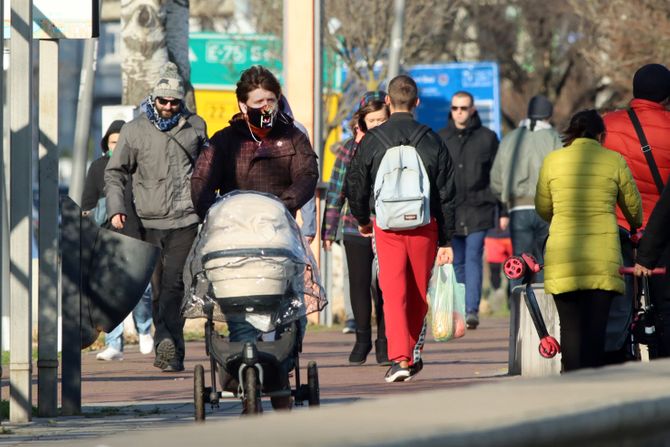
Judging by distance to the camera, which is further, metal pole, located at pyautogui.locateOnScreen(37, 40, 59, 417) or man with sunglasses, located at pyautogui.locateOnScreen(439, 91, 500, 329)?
man with sunglasses, located at pyautogui.locateOnScreen(439, 91, 500, 329)

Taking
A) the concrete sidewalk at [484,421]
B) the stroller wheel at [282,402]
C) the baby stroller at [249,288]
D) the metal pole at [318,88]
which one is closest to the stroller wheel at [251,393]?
the baby stroller at [249,288]

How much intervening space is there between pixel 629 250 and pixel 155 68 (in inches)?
329

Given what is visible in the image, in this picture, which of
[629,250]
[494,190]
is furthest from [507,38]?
[629,250]

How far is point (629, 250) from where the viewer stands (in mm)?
9547

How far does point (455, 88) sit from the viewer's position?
34.0m

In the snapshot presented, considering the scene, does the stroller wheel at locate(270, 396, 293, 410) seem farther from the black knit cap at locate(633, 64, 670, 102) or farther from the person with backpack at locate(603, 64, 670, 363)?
the black knit cap at locate(633, 64, 670, 102)

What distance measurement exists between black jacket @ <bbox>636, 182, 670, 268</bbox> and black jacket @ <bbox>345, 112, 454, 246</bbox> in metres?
2.61

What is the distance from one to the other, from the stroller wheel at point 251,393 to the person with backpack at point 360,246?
17.8ft

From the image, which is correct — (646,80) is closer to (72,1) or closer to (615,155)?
(615,155)

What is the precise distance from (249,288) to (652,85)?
9.69 feet

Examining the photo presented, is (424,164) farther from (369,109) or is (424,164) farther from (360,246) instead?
(360,246)

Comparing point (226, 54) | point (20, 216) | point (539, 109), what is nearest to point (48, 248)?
point (20, 216)

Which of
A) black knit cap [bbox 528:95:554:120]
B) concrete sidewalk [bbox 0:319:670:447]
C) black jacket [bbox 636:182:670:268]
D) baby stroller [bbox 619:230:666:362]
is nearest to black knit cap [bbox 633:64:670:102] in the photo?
baby stroller [bbox 619:230:666:362]

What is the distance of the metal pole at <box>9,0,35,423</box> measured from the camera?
938cm
